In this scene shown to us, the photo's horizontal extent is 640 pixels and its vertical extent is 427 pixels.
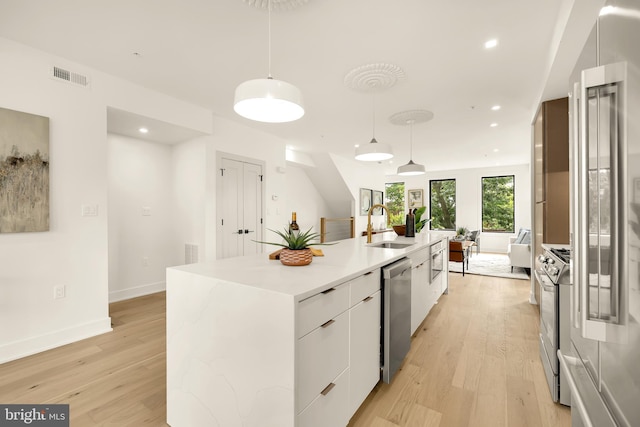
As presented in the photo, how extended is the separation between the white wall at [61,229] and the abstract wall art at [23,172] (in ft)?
0.24

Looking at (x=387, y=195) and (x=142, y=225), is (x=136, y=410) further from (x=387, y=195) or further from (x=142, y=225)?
(x=387, y=195)

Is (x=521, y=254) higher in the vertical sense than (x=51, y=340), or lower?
higher

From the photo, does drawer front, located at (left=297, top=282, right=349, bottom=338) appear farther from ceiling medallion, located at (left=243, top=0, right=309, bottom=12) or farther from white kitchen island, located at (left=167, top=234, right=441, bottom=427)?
ceiling medallion, located at (left=243, top=0, right=309, bottom=12)

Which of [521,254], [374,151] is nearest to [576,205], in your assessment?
[374,151]

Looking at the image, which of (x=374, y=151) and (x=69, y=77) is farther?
(x=374, y=151)

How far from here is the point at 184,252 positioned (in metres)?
4.43

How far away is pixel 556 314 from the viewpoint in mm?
1753

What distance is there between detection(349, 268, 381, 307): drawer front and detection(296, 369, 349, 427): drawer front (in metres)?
0.37

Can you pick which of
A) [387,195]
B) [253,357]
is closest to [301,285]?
[253,357]

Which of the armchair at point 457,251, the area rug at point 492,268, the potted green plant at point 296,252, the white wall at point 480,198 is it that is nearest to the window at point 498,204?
the white wall at point 480,198

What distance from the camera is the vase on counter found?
1.70 metres

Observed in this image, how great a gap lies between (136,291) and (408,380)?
3.84 metres

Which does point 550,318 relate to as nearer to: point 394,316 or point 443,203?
point 394,316

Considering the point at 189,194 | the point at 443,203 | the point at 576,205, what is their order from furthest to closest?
the point at 443,203 → the point at 189,194 → the point at 576,205
